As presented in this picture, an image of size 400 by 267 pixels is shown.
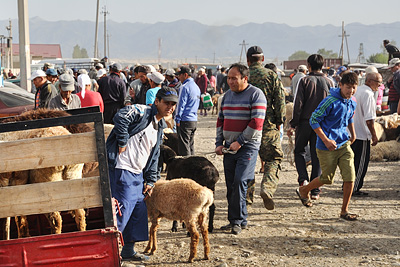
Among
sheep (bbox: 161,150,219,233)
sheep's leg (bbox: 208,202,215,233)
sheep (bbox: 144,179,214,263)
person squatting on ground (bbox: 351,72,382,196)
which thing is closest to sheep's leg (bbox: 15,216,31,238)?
sheep (bbox: 144,179,214,263)

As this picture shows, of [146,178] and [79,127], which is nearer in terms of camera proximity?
[79,127]

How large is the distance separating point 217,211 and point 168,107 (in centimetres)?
283

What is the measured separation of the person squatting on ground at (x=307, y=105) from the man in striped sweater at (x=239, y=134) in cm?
170

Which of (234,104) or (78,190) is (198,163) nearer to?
(234,104)

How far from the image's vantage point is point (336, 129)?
678 cm

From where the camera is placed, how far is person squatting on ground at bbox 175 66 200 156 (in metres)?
9.35

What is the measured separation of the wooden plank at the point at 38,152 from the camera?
3553mm

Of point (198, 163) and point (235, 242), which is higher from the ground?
point (198, 163)

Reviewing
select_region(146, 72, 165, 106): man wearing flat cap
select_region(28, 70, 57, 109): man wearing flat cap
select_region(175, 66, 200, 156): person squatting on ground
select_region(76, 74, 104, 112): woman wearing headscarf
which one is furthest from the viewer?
select_region(175, 66, 200, 156): person squatting on ground

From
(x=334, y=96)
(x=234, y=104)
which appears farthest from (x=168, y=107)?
(x=334, y=96)

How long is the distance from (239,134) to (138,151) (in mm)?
1626

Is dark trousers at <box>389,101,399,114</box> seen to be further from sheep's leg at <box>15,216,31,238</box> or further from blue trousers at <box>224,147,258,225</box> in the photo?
sheep's leg at <box>15,216,31,238</box>

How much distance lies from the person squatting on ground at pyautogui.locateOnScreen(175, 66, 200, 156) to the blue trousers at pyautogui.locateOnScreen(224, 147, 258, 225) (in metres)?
2.96

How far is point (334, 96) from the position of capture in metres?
6.75
